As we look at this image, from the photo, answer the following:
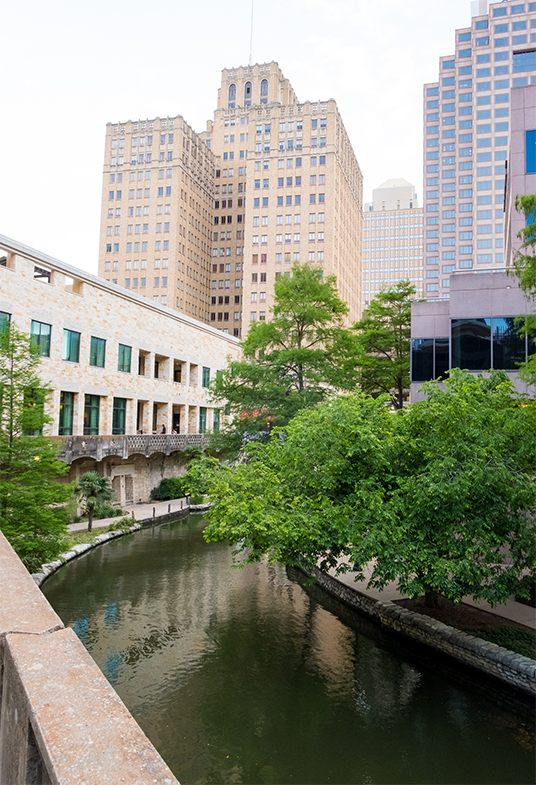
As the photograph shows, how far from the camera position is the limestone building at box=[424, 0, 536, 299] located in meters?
101

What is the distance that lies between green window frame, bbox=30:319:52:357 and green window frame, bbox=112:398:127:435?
7.95m

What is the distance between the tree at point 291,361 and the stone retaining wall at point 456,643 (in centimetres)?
1087

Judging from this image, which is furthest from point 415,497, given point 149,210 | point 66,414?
point 149,210

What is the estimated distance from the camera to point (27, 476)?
21078mm

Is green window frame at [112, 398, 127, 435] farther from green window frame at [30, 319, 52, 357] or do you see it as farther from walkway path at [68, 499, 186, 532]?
green window frame at [30, 319, 52, 357]

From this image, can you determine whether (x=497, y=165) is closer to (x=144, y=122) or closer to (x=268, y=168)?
(x=268, y=168)

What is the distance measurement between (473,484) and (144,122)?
101 meters

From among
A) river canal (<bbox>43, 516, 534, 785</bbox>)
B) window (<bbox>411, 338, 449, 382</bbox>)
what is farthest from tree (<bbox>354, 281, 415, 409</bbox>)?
river canal (<bbox>43, 516, 534, 785</bbox>)

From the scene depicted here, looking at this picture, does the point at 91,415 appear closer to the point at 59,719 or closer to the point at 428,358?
the point at 428,358

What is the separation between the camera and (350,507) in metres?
14.4

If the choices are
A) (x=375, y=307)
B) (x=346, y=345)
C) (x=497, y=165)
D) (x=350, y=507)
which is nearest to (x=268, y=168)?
(x=497, y=165)

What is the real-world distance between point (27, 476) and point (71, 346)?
1495cm

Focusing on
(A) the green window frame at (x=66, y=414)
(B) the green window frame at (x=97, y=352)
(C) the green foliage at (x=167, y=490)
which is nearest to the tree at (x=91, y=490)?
(A) the green window frame at (x=66, y=414)

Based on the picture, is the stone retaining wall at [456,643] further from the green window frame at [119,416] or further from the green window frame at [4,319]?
the green window frame at [119,416]
